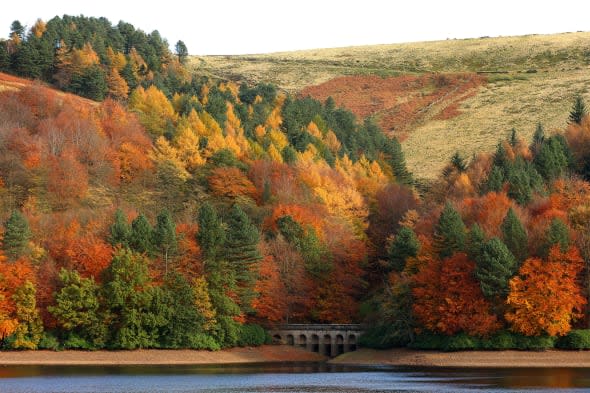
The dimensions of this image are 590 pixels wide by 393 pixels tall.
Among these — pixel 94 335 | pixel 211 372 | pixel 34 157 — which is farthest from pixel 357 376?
pixel 34 157

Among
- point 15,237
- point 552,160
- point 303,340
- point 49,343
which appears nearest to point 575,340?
point 303,340

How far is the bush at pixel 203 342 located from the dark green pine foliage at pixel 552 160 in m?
55.6

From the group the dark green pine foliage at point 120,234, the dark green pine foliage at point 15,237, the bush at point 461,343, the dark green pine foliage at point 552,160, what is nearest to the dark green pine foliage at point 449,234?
the bush at point 461,343

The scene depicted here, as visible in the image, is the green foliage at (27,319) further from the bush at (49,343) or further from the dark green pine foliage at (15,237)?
the dark green pine foliage at (15,237)

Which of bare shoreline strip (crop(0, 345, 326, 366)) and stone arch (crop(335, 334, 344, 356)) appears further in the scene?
stone arch (crop(335, 334, 344, 356))

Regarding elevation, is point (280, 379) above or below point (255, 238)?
below

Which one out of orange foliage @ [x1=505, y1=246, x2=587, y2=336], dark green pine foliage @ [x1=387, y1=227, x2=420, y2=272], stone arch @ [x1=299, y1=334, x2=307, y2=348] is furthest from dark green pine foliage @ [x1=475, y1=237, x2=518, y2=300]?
stone arch @ [x1=299, y1=334, x2=307, y2=348]

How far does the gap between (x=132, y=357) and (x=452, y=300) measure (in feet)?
115

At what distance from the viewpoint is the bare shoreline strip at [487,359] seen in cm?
11579

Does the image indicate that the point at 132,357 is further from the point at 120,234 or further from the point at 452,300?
the point at 452,300

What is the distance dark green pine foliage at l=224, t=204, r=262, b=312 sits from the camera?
134875 millimetres

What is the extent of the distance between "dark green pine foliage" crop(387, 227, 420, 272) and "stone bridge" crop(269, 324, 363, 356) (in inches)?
359

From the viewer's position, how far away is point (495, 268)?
119938 mm

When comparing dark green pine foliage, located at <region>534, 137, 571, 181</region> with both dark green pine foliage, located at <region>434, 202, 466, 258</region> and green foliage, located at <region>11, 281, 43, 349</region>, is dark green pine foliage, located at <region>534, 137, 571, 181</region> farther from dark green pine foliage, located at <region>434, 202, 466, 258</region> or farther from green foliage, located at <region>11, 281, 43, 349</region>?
green foliage, located at <region>11, 281, 43, 349</region>
